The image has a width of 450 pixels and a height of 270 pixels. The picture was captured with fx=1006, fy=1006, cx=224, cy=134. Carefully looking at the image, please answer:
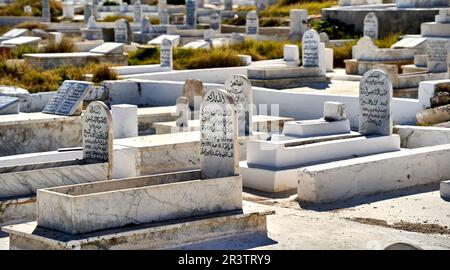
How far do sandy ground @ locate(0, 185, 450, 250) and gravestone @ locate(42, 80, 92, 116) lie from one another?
3.23m

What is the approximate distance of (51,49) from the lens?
23.5 metres

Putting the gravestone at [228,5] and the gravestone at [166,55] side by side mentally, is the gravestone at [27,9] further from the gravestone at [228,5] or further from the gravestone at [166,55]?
the gravestone at [166,55]

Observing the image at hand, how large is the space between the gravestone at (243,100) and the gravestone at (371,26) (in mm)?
14062

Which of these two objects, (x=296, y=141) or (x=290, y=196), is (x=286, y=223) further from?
(x=296, y=141)

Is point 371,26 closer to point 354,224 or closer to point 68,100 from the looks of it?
point 68,100

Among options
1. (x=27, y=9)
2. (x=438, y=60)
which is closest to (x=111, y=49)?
(x=438, y=60)

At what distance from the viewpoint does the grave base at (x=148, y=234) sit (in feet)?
25.3

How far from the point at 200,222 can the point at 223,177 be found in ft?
2.06

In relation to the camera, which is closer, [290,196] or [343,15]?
[290,196]

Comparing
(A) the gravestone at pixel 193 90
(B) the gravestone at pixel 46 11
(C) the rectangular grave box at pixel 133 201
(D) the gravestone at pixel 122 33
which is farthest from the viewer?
(B) the gravestone at pixel 46 11

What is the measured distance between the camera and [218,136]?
9094 mm

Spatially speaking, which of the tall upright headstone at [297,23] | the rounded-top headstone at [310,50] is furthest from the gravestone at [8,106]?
the tall upright headstone at [297,23]

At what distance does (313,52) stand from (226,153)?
11057mm

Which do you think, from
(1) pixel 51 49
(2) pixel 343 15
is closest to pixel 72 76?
(1) pixel 51 49
